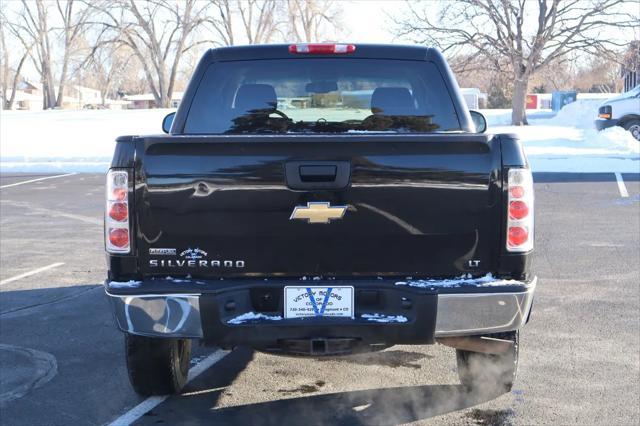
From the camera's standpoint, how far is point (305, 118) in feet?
19.6

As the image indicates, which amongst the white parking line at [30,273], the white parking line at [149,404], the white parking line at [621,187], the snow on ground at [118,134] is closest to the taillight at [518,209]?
the white parking line at [149,404]

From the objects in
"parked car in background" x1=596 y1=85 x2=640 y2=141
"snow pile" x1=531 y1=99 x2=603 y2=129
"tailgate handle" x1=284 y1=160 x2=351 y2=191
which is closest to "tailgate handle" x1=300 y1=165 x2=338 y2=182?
"tailgate handle" x1=284 y1=160 x2=351 y2=191

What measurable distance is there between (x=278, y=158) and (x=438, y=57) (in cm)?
198

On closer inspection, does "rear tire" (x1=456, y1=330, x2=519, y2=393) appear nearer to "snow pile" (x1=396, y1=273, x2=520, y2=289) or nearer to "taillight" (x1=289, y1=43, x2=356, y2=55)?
"snow pile" (x1=396, y1=273, x2=520, y2=289)

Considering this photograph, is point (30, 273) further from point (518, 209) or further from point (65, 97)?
point (65, 97)

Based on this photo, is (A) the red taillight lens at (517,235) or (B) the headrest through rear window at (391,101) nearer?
(A) the red taillight lens at (517,235)

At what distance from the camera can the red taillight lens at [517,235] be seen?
149 inches

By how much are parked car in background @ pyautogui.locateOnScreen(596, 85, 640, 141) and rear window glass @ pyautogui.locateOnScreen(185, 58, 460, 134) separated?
764 inches

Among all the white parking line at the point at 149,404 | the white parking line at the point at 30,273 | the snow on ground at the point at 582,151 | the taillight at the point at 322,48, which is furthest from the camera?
the snow on ground at the point at 582,151

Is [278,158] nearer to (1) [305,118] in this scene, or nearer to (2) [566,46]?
(1) [305,118]

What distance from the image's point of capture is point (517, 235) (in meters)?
3.78

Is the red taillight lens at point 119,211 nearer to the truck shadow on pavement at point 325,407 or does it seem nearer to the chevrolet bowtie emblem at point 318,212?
the chevrolet bowtie emblem at point 318,212

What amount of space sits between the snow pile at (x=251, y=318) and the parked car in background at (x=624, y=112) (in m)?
21.3

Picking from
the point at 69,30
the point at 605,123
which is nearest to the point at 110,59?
the point at 69,30
